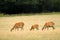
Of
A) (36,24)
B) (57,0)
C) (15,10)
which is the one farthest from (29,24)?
(57,0)

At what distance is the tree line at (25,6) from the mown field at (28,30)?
0.16 feet

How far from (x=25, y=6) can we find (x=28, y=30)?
19 cm

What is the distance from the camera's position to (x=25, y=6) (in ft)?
4.17

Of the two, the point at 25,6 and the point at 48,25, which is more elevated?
the point at 25,6

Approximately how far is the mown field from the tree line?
2.0 inches

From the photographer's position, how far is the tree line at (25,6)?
1.27m

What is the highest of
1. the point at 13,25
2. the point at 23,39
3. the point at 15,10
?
the point at 15,10

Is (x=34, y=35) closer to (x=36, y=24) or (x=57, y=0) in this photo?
(x=36, y=24)

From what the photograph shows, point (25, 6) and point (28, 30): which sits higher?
point (25, 6)

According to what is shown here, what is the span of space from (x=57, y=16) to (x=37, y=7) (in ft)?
0.56

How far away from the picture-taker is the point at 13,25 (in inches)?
50.6

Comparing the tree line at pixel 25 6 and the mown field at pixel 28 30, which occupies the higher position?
the tree line at pixel 25 6

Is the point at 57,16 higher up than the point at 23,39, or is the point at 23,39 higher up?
the point at 57,16

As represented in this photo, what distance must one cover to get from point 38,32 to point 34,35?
0.13 feet
